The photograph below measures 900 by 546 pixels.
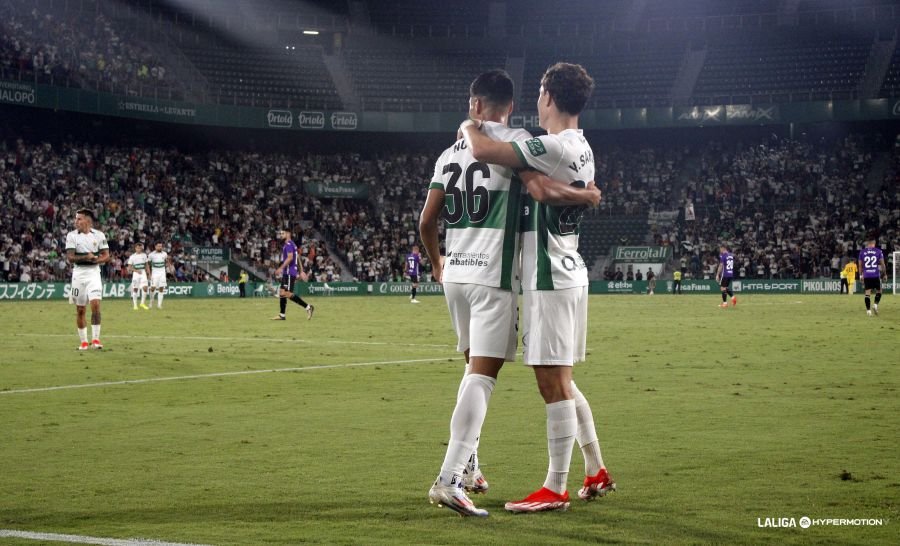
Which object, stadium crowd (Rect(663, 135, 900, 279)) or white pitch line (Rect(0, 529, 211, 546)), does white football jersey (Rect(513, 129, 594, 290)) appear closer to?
white pitch line (Rect(0, 529, 211, 546))

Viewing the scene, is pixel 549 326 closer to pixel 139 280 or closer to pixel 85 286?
pixel 85 286

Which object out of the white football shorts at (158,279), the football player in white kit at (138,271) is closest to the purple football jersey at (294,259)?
the white football shorts at (158,279)

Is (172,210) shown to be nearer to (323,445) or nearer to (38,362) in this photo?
(38,362)

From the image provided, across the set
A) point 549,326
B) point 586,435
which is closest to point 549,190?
point 549,326

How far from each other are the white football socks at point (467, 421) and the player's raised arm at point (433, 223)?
78 centimetres

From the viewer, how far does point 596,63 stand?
235 ft

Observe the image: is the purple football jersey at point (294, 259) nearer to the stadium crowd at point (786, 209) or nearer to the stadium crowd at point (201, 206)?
the stadium crowd at point (201, 206)

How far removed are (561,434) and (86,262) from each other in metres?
15.1

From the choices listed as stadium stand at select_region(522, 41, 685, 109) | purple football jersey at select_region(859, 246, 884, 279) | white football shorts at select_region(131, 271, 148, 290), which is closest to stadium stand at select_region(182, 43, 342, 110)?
stadium stand at select_region(522, 41, 685, 109)

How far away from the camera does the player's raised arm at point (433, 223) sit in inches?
279

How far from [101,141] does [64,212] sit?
9.83 metres

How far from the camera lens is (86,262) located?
65.5ft

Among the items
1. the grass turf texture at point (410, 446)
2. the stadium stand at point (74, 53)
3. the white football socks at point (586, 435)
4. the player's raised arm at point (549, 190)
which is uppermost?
the stadium stand at point (74, 53)

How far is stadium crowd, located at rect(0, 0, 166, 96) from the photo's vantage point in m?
54.1
